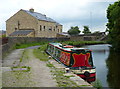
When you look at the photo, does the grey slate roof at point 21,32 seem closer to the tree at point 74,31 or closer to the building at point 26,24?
the building at point 26,24

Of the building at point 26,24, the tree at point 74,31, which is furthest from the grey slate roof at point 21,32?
the tree at point 74,31

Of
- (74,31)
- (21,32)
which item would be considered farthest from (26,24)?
(74,31)

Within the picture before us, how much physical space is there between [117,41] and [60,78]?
18.7 meters

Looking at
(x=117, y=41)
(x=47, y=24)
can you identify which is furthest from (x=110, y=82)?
(x=47, y=24)

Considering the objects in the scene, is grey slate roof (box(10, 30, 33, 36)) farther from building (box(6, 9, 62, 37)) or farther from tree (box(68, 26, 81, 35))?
tree (box(68, 26, 81, 35))

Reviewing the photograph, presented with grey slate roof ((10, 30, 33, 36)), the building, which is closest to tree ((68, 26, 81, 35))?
the building

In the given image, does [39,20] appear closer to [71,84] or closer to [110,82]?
[110,82]

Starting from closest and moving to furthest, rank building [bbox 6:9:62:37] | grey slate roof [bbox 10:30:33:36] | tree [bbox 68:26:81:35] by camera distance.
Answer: grey slate roof [bbox 10:30:33:36]
building [bbox 6:9:62:37]
tree [bbox 68:26:81:35]

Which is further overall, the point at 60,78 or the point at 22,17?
the point at 22,17

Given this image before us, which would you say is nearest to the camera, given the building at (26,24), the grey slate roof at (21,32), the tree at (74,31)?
the grey slate roof at (21,32)

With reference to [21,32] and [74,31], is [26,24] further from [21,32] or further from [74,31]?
[74,31]

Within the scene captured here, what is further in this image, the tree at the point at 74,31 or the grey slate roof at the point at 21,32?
the tree at the point at 74,31

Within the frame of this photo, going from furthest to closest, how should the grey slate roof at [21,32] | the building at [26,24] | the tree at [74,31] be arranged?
1. the tree at [74,31]
2. the building at [26,24]
3. the grey slate roof at [21,32]

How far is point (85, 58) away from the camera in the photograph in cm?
1143
